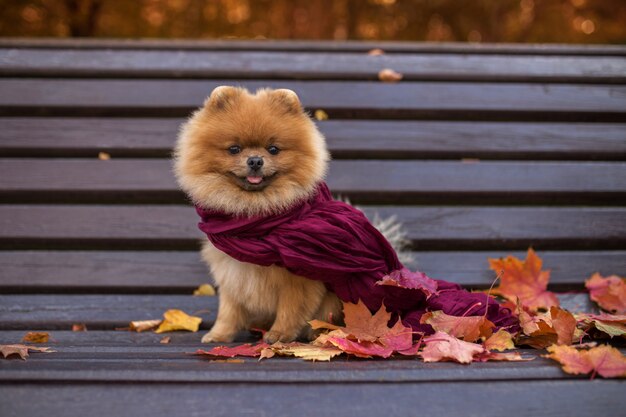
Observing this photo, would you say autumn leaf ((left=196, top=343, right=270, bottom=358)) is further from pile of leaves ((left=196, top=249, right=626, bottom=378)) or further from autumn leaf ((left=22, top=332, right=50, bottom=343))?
autumn leaf ((left=22, top=332, right=50, bottom=343))

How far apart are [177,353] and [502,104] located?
7.63ft

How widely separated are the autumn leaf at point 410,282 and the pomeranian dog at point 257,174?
0.93 ft

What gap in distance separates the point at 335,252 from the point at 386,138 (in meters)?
1.30

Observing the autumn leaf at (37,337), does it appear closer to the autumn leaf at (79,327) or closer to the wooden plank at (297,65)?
the autumn leaf at (79,327)

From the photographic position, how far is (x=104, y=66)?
3459 millimetres

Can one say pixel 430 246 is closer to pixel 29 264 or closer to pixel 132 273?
pixel 132 273

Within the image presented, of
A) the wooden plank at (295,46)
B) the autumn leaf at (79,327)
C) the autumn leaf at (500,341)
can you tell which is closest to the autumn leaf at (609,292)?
the autumn leaf at (500,341)

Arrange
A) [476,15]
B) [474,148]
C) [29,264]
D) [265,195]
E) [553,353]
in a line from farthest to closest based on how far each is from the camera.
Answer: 1. [476,15]
2. [474,148]
3. [29,264]
4. [265,195]
5. [553,353]

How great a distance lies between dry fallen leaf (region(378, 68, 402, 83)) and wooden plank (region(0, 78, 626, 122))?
5 centimetres

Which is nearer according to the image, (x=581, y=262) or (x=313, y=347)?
(x=313, y=347)

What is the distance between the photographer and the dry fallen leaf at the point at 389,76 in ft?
11.4

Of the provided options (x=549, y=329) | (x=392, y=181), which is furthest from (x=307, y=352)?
(x=392, y=181)

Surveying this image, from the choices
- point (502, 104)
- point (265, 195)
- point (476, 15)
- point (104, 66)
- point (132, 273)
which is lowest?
point (132, 273)

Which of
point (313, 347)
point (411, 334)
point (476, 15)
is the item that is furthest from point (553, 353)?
point (476, 15)
